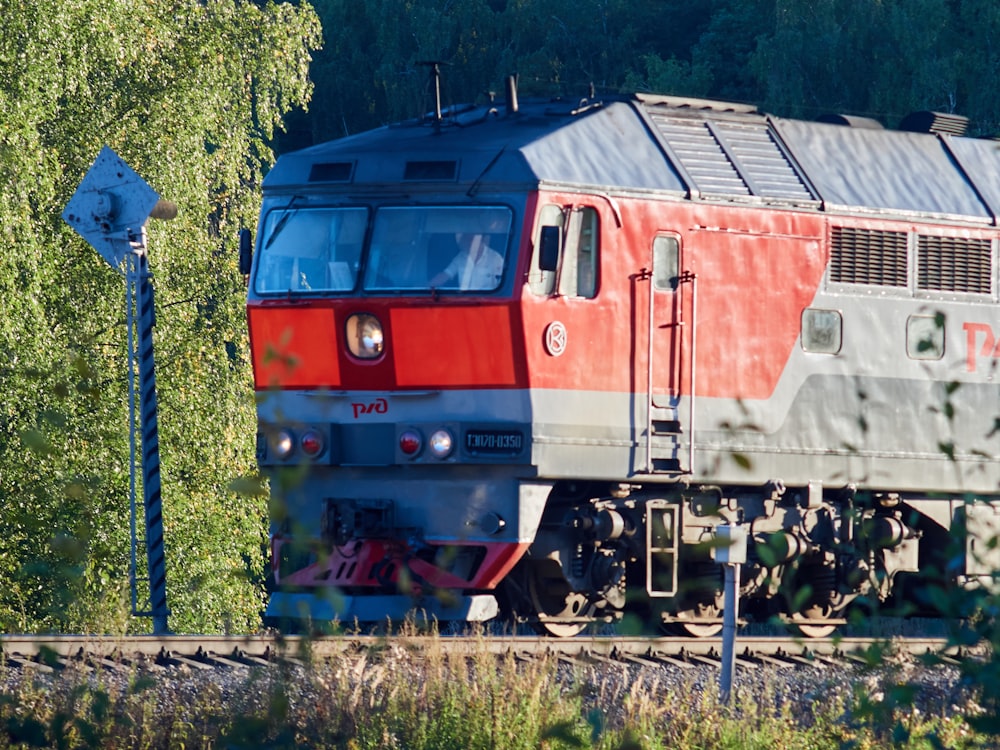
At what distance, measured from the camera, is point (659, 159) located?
43.6 feet

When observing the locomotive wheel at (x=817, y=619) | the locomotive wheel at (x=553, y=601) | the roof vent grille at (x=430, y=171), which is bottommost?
the locomotive wheel at (x=817, y=619)

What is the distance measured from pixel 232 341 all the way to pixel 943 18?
56.4 feet

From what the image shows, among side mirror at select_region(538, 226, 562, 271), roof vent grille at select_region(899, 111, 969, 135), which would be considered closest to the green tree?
side mirror at select_region(538, 226, 562, 271)

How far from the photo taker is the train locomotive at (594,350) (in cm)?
1254

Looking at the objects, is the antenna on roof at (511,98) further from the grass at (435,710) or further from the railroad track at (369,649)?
the grass at (435,710)

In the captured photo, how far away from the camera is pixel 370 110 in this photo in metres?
43.1

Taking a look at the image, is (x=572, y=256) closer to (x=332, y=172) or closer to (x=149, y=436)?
(x=332, y=172)

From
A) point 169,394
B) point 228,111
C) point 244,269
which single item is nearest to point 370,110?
point 228,111

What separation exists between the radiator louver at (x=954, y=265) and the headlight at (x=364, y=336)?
449cm

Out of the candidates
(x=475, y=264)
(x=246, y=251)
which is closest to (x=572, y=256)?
(x=475, y=264)

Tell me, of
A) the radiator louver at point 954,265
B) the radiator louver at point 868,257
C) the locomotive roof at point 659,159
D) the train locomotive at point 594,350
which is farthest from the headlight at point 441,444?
the radiator louver at point 954,265

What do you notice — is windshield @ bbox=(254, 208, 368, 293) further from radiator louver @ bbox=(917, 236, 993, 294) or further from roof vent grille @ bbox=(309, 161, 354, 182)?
radiator louver @ bbox=(917, 236, 993, 294)

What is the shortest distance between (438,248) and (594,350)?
1324mm

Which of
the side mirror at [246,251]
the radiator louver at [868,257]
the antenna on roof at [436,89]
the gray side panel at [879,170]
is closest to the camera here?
the antenna on roof at [436,89]
